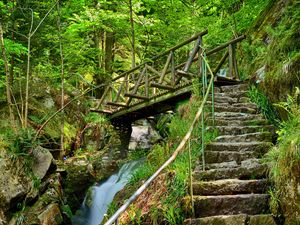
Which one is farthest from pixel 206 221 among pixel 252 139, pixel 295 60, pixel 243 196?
pixel 295 60

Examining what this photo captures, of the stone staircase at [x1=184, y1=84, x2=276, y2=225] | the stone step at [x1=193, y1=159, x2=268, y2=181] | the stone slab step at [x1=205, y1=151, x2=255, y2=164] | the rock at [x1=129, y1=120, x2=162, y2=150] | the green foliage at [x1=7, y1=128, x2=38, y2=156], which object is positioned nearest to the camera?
the stone staircase at [x1=184, y1=84, x2=276, y2=225]

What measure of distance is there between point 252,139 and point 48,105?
7097 millimetres

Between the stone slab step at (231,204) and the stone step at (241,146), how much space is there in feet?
4.22

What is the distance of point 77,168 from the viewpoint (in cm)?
971

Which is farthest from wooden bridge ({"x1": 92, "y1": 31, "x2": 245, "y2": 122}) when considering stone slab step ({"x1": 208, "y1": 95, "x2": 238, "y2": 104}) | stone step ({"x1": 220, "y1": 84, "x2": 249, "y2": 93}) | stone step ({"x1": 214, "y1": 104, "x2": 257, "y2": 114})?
stone step ({"x1": 214, "y1": 104, "x2": 257, "y2": 114})

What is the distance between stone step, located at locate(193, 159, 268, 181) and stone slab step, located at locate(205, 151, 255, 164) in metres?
0.35

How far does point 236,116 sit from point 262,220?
3250mm

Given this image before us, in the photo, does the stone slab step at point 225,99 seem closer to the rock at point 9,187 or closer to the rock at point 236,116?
the rock at point 236,116

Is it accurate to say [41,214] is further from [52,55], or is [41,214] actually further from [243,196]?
[52,55]

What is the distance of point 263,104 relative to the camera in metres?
6.59

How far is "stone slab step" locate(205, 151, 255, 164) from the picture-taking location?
5.10 metres

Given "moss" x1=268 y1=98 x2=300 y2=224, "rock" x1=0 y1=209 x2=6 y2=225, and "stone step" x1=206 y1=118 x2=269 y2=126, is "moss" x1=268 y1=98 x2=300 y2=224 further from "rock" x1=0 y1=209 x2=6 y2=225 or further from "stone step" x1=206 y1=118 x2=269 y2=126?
"rock" x1=0 y1=209 x2=6 y2=225

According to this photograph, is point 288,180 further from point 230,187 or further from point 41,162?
point 41,162

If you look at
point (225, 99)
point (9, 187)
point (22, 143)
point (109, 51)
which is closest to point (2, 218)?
point (9, 187)
